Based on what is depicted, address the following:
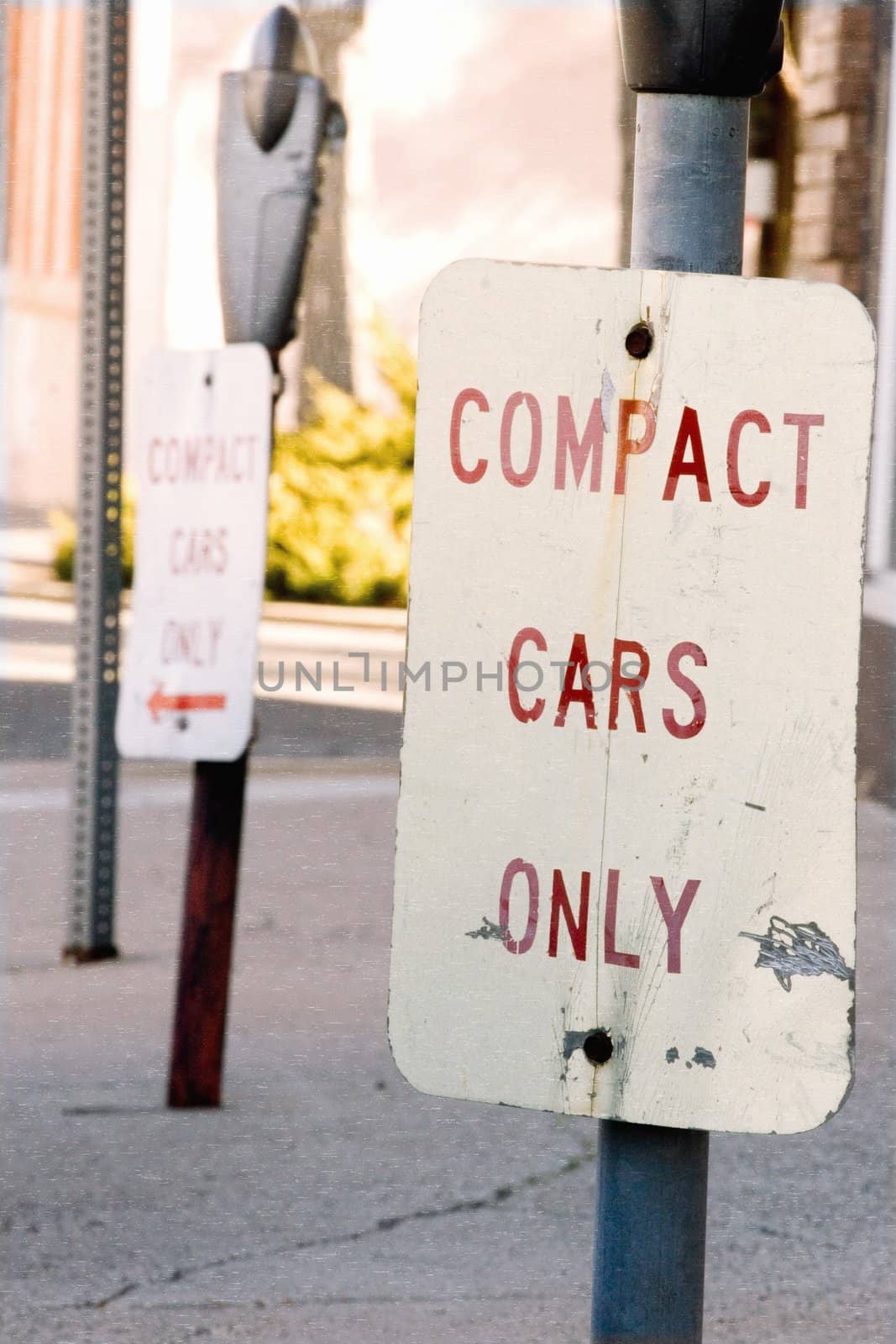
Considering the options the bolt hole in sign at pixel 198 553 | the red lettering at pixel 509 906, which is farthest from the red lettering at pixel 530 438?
the bolt hole in sign at pixel 198 553

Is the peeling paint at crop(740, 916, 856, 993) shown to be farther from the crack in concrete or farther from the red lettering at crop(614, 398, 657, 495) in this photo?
the crack in concrete

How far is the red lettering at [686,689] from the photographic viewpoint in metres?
1.70

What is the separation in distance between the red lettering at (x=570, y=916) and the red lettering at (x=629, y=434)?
1.18ft

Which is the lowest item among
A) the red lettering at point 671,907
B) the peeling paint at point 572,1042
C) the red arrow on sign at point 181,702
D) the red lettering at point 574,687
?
the red arrow on sign at point 181,702

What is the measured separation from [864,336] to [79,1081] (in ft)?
10.0

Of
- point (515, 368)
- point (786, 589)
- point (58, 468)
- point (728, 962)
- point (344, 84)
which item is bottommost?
point (58, 468)

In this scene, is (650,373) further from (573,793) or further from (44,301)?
(44,301)

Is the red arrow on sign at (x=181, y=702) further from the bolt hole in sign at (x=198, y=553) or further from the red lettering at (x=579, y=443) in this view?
the red lettering at (x=579, y=443)

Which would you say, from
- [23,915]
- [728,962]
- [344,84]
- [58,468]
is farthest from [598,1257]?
[58,468]

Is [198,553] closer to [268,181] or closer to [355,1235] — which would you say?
[268,181]

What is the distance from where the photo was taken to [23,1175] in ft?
11.8

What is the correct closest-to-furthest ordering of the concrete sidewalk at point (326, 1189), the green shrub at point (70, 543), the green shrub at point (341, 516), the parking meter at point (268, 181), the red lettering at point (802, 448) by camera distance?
the red lettering at point (802, 448) < the concrete sidewalk at point (326, 1189) < the parking meter at point (268, 181) < the green shrub at point (70, 543) < the green shrub at point (341, 516)

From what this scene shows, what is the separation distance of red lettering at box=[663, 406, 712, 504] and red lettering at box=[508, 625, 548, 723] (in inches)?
6.9

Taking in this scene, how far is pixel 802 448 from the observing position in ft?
5.50
